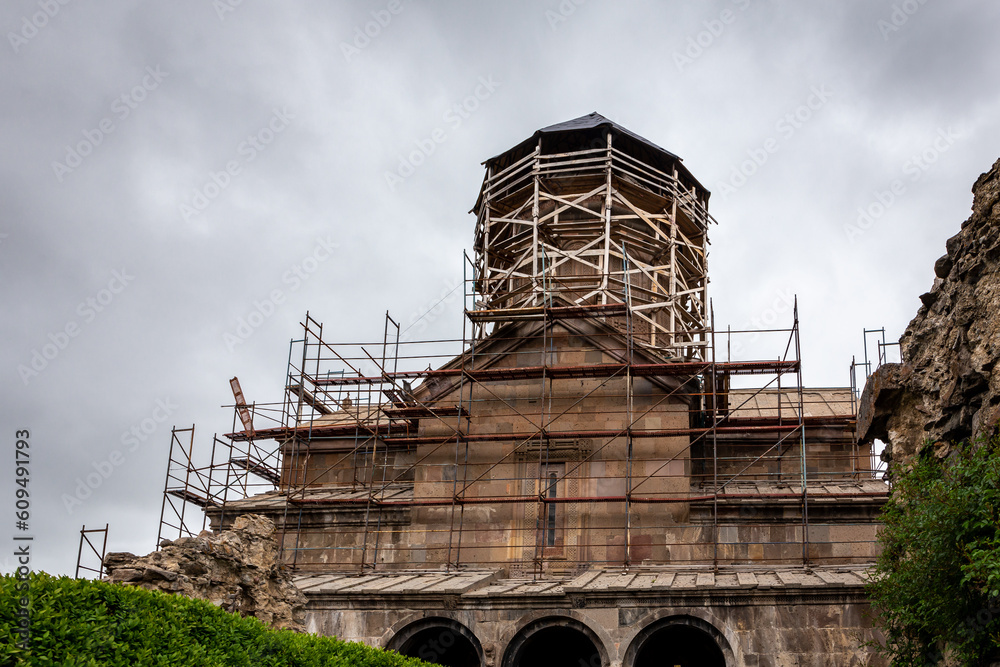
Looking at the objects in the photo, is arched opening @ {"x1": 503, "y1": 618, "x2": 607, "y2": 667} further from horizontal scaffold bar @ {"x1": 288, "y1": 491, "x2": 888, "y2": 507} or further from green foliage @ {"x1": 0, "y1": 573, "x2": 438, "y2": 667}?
green foliage @ {"x1": 0, "y1": 573, "x2": 438, "y2": 667}

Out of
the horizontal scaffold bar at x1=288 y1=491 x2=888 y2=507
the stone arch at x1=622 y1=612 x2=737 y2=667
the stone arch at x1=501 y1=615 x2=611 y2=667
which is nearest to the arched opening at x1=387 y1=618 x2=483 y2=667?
the stone arch at x1=501 y1=615 x2=611 y2=667

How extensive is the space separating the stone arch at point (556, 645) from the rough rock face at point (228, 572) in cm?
609

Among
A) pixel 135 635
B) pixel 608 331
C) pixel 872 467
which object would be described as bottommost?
pixel 135 635

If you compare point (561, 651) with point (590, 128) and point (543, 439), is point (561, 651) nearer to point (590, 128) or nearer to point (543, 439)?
point (543, 439)

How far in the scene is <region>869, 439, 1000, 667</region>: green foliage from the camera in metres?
10.3

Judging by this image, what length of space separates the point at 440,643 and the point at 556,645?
9.99 ft

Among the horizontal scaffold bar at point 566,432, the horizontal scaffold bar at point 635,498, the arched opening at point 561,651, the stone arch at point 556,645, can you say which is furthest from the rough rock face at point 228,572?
the horizontal scaffold bar at point 566,432

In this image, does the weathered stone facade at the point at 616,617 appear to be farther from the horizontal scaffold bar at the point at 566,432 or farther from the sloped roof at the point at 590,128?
the sloped roof at the point at 590,128

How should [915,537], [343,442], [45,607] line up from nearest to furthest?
[45,607] < [915,537] < [343,442]

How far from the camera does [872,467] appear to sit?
27.3 m

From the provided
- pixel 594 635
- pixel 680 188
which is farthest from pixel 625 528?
pixel 680 188

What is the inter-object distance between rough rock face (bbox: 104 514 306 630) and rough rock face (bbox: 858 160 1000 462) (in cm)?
984

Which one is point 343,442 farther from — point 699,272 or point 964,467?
point 964,467

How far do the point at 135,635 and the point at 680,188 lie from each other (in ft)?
85.6
